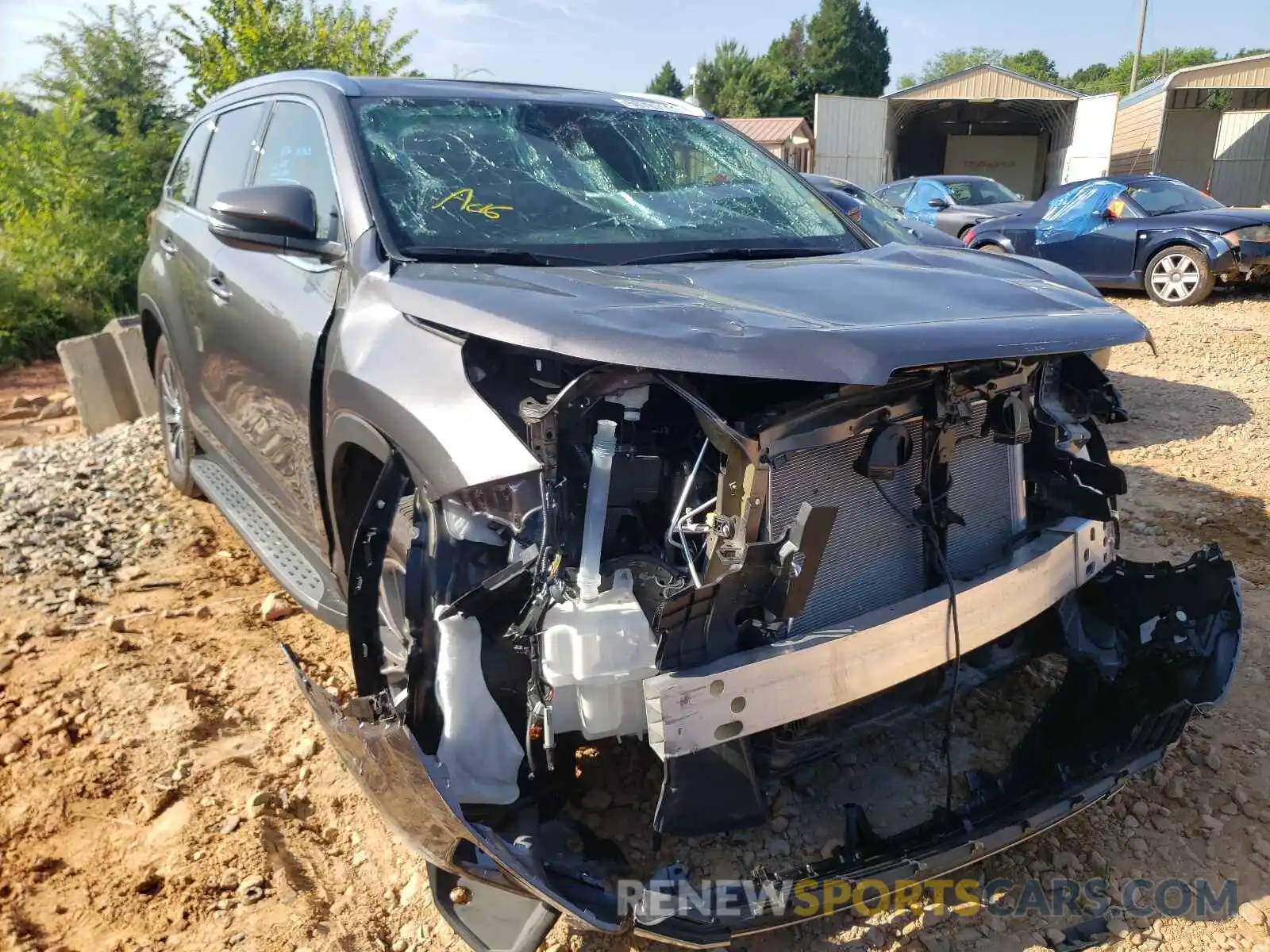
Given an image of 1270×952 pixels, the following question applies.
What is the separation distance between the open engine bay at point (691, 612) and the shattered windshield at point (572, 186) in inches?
29.0

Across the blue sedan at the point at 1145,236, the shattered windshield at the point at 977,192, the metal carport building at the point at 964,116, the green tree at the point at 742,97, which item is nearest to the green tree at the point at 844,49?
the green tree at the point at 742,97

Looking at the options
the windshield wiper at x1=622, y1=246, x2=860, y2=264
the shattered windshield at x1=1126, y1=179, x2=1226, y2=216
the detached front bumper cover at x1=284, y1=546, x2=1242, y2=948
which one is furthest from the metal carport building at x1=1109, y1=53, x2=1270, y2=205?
the detached front bumper cover at x1=284, y1=546, x2=1242, y2=948

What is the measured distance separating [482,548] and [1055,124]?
31.0 m

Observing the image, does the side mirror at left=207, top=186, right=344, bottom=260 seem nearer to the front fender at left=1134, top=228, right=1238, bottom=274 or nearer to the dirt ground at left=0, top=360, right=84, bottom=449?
the dirt ground at left=0, top=360, right=84, bottom=449

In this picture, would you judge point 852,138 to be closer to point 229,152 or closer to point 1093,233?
point 1093,233

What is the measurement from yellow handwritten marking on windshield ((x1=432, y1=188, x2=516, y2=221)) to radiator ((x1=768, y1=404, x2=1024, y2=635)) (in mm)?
1259

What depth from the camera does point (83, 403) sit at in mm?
6785

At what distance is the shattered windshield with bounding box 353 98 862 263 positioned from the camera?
2643 mm

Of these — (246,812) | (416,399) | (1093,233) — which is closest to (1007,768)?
(416,399)

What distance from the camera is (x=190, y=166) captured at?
4352mm

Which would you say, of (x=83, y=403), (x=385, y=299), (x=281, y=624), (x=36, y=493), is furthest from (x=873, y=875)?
(x=83, y=403)

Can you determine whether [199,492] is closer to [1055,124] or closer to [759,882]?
[759,882]

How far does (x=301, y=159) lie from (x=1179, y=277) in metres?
10.2

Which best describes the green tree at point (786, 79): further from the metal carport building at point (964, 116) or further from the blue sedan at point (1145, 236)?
the blue sedan at point (1145, 236)
